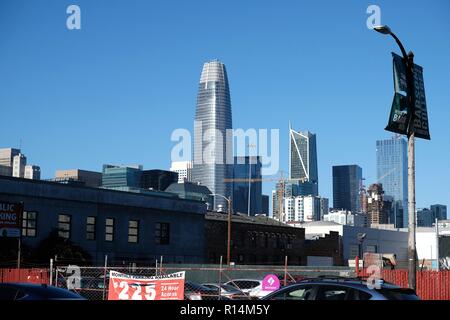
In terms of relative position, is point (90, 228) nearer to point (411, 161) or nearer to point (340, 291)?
point (411, 161)

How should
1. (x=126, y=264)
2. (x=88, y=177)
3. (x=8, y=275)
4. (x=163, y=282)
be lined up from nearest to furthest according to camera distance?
1. (x=163, y=282)
2. (x=8, y=275)
3. (x=126, y=264)
4. (x=88, y=177)

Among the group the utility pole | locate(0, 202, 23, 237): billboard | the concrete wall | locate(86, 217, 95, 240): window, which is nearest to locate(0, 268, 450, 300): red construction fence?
the utility pole

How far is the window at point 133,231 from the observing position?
61000 mm

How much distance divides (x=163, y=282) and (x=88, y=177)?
146 m

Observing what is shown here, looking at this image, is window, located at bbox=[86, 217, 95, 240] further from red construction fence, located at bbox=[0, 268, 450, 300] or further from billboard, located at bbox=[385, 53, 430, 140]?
billboard, located at bbox=[385, 53, 430, 140]

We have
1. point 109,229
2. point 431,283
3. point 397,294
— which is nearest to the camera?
point 397,294

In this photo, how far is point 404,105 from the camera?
2028 cm

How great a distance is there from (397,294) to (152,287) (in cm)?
936

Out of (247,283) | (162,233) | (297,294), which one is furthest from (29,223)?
(297,294)

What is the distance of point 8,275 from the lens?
32.7 meters

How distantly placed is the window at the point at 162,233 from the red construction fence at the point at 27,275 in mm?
30766
